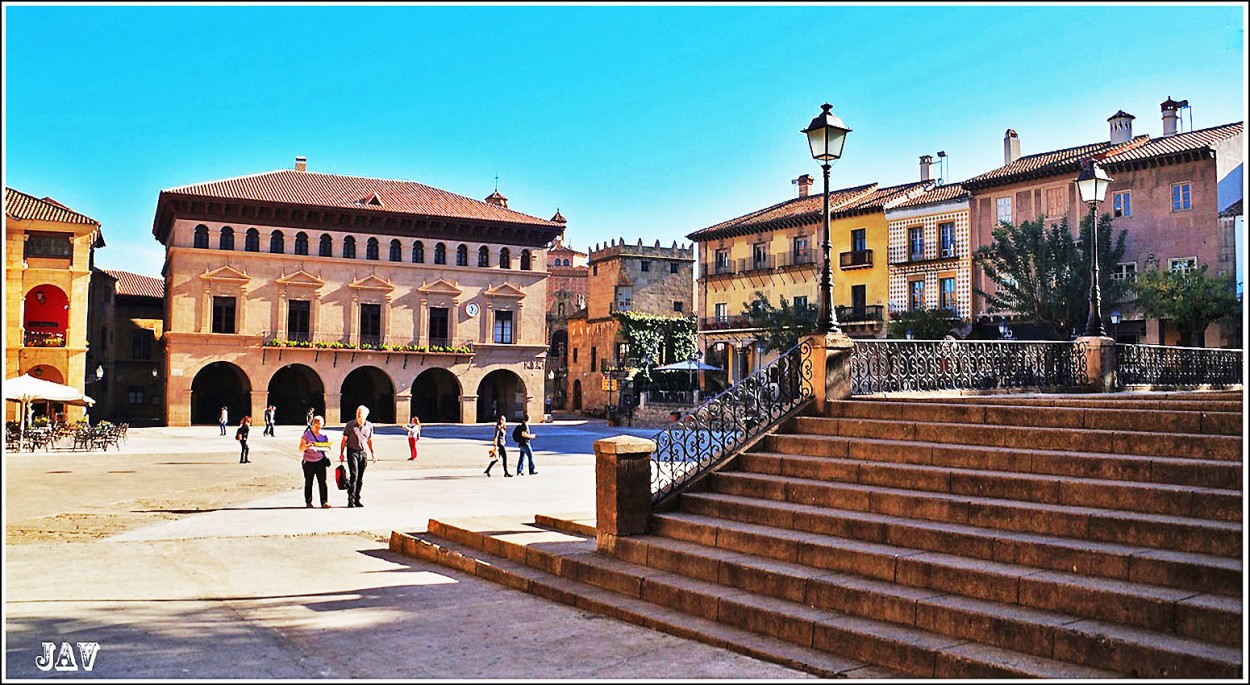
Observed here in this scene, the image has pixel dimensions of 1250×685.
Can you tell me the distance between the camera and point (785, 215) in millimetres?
54375

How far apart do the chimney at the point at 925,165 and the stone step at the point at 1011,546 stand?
45924 millimetres

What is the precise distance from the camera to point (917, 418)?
1039cm

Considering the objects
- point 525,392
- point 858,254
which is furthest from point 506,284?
point 858,254

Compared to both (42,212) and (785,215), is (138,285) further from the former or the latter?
(785,215)

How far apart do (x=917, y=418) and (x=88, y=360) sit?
5249cm

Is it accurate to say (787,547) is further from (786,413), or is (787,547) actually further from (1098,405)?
(1098,405)

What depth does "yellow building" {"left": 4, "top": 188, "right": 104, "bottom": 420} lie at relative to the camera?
41.2 meters

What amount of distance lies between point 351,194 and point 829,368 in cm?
4500

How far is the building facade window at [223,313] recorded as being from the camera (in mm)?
47719

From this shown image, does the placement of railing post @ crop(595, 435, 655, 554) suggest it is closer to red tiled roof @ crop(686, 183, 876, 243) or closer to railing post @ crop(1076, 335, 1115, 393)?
railing post @ crop(1076, 335, 1115, 393)

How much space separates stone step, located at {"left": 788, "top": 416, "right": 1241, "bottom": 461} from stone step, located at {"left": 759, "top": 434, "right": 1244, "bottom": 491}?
15 cm

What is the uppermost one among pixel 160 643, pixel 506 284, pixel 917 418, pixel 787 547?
pixel 506 284

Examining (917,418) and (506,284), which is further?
(506,284)

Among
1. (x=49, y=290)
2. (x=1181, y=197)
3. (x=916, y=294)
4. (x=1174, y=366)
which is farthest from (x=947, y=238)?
(x=49, y=290)
